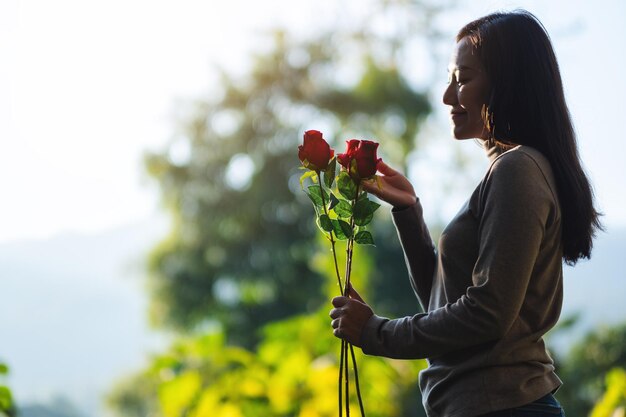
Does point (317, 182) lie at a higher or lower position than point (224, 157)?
Result: lower

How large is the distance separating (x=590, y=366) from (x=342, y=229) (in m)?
5.45

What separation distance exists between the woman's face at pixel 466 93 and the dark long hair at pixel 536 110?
0.04 ft

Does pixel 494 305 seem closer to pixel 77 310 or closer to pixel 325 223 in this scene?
pixel 325 223

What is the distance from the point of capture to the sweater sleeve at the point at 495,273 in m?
0.83

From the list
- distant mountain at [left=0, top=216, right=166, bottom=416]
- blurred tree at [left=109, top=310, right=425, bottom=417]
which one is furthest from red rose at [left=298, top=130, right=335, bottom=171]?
distant mountain at [left=0, top=216, right=166, bottom=416]

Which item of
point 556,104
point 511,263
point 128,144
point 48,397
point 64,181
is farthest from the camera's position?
point 64,181

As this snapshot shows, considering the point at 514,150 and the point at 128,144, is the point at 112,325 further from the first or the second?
the point at 514,150

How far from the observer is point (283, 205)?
9492mm

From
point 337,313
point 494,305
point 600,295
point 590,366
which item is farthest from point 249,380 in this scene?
point 600,295

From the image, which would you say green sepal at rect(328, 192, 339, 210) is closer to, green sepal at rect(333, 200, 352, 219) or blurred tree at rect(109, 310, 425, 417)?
green sepal at rect(333, 200, 352, 219)

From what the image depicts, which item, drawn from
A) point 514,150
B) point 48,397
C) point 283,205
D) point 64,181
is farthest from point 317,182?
point 64,181

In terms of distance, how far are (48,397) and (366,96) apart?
16.9ft

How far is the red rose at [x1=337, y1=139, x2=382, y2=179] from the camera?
901 millimetres

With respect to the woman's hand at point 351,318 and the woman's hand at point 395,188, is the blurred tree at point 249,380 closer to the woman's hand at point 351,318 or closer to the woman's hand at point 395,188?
the woman's hand at point 395,188
